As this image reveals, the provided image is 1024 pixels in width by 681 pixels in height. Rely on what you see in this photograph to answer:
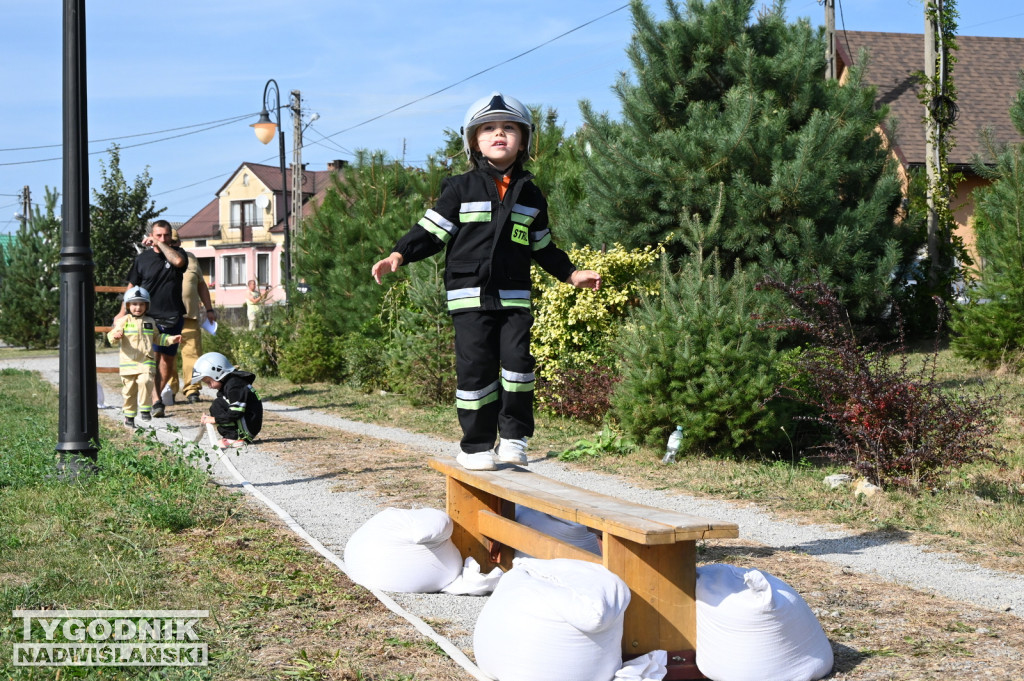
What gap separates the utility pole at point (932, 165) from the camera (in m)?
14.3

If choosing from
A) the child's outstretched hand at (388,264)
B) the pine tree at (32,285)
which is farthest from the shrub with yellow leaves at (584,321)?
the pine tree at (32,285)

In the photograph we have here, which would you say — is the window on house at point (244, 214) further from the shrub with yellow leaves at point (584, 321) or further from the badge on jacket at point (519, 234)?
the badge on jacket at point (519, 234)

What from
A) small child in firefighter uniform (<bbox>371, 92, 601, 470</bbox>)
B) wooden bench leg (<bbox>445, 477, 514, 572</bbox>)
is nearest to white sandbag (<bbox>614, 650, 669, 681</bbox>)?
wooden bench leg (<bbox>445, 477, 514, 572</bbox>)

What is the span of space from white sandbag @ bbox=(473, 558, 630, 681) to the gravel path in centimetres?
54

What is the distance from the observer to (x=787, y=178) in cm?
1063

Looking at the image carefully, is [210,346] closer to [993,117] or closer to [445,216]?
[445,216]

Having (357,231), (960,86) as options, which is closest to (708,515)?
(357,231)

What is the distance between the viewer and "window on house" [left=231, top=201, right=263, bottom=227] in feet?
220

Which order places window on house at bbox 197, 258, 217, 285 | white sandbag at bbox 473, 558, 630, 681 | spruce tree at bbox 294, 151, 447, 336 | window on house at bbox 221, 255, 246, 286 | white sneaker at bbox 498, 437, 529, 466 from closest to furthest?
white sandbag at bbox 473, 558, 630, 681 < white sneaker at bbox 498, 437, 529, 466 < spruce tree at bbox 294, 151, 447, 336 < window on house at bbox 221, 255, 246, 286 < window on house at bbox 197, 258, 217, 285

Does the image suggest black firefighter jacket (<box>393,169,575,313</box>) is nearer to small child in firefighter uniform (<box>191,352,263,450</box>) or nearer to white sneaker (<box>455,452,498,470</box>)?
white sneaker (<box>455,452,498,470</box>)

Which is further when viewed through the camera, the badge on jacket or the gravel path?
the badge on jacket

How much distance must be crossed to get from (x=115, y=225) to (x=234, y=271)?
114 ft

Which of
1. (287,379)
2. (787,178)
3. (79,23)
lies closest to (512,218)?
(79,23)

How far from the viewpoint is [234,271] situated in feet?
224
